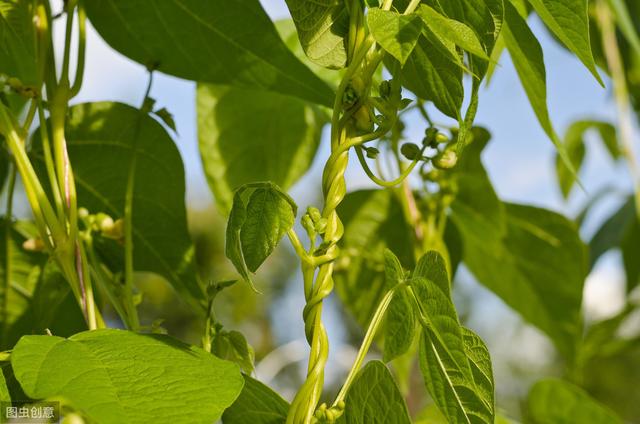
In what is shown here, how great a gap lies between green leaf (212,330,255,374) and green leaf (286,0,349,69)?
13 centimetres

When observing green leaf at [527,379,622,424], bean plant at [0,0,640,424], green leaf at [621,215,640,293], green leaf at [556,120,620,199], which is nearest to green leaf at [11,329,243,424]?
bean plant at [0,0,640,424]

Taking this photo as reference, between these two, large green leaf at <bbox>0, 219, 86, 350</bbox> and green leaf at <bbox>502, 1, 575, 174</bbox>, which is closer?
green leaf at <bbox>502, 1, 575, 174</bbox>

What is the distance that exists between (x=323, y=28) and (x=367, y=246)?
0.28 metres

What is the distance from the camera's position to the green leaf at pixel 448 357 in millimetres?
309

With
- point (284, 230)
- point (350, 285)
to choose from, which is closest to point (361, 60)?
point (284, 230)

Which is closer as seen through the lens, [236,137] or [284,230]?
[284,230]

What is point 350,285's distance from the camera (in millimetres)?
592

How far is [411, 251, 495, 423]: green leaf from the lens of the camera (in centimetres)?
31

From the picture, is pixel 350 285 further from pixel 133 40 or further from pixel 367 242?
pixel 133 40

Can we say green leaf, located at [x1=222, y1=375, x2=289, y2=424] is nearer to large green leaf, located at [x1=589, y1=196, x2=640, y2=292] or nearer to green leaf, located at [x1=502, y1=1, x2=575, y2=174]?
green leaf, located at [x1=502, y1=1, x2=575, y2=174]

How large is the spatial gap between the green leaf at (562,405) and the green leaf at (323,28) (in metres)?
0.41

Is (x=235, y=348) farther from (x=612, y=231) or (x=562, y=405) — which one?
(x=612, y=231)

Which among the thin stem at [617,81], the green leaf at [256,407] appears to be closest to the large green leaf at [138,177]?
the green leaf at [256,407]

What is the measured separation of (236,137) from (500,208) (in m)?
0.20
